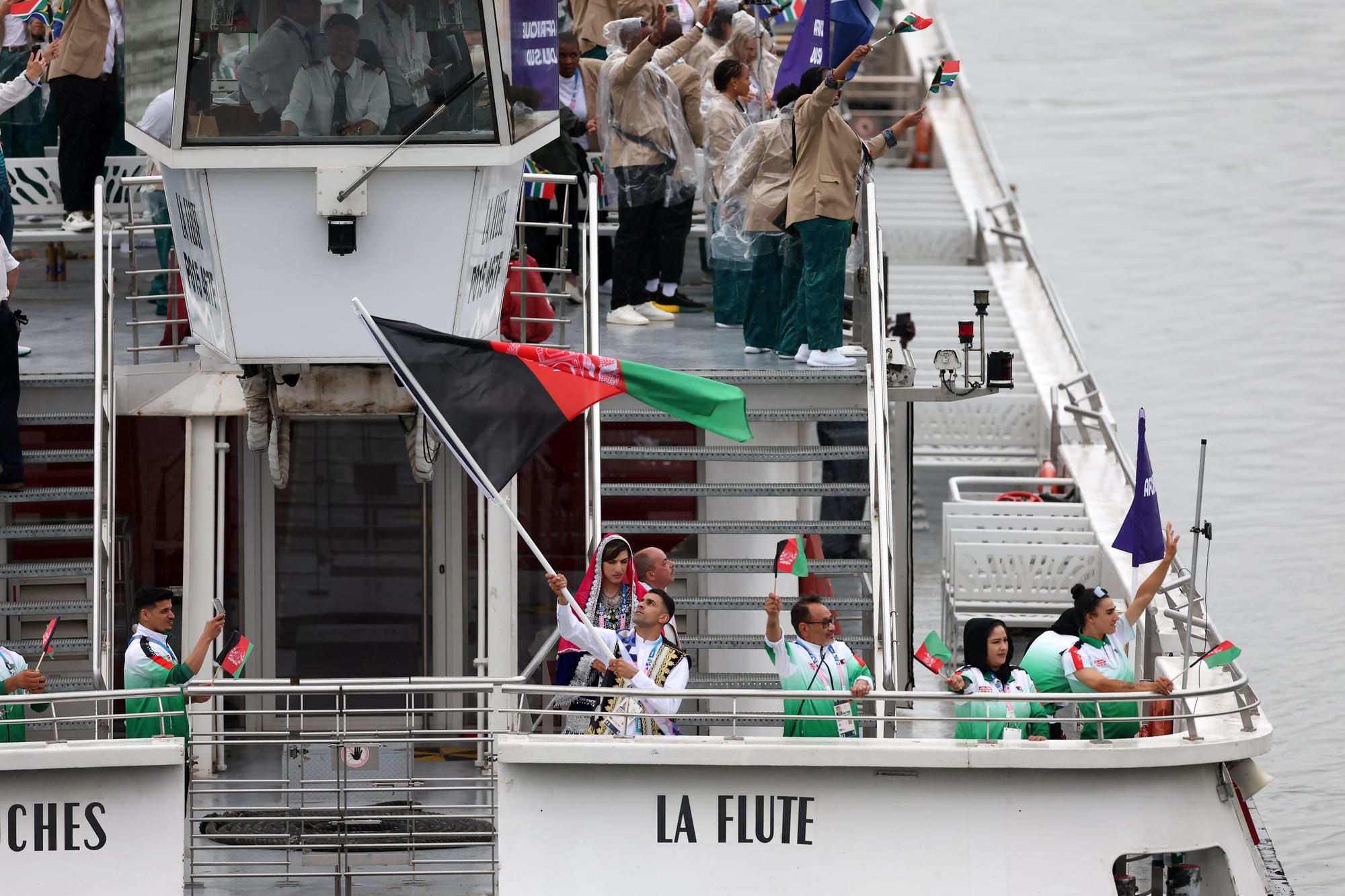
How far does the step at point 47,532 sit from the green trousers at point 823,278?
4.42 meters

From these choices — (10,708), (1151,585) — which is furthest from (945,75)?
(10,708)

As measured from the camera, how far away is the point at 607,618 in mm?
11578

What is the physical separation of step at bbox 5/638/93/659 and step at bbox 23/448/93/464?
41.4 inches

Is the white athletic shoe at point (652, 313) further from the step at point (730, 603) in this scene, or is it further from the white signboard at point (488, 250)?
the step at point (730, 603)

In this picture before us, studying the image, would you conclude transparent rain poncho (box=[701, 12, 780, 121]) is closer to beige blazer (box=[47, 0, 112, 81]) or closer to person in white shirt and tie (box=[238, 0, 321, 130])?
person in white shirt and tie (box=[238, 0, 321, 130])

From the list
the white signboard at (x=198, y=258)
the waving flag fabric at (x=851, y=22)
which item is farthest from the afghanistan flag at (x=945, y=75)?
the white signboard at (x=198, y=258)

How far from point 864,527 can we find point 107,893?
15.2 ft

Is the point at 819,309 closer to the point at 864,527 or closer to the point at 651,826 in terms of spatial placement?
the point at 864,527

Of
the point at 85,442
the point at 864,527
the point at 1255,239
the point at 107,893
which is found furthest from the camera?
the point at 1255,239

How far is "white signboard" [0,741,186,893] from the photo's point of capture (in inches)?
444

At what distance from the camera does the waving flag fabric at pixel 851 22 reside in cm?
1445

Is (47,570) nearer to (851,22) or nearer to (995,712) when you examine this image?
(995,712)

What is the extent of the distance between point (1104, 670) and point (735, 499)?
10.9ft

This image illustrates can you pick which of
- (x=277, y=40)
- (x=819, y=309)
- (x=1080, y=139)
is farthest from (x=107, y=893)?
(x=1080, y=139)
